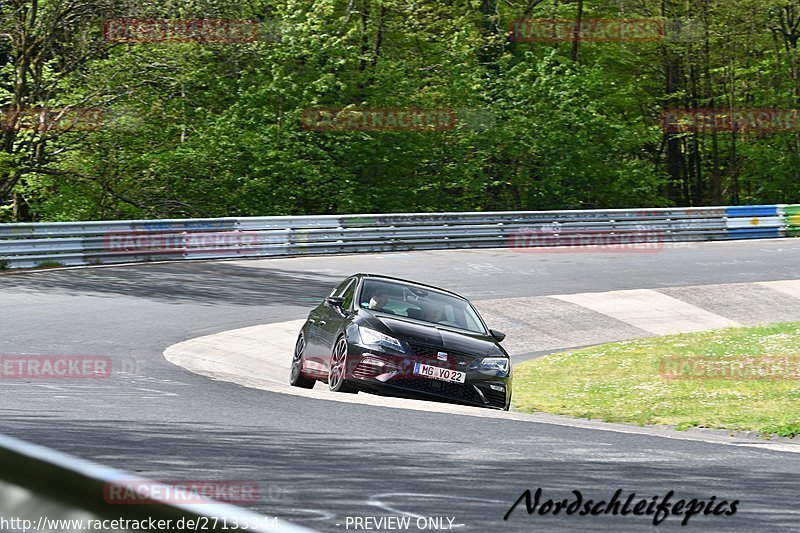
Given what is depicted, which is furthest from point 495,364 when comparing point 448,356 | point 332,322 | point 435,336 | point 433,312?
point 332,322

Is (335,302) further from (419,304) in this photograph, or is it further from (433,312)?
(433,312)

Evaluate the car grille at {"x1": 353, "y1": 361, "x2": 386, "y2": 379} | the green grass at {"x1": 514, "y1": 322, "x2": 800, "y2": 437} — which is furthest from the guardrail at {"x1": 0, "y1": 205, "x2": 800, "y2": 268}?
the car grille at {"x1": 353, "y1": 361, "x2": 386, "y2": 379}

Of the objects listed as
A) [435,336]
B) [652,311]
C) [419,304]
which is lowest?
[652,311]

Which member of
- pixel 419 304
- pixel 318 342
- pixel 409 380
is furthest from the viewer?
pixel 419 304

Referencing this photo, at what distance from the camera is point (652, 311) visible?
75.1ft

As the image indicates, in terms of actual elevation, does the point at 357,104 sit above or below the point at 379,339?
above

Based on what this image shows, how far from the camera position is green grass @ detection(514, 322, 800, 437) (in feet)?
38.2

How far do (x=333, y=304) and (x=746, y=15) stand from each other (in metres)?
38.5

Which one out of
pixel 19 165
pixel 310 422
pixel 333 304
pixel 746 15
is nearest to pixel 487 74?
pixel 746 15

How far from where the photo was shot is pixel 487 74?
39406mm

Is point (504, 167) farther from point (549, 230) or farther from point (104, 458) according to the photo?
point (104, 458)

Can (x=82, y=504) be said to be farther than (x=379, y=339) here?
No

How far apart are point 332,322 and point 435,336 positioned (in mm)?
1395

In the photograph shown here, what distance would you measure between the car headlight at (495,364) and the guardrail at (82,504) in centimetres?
917
